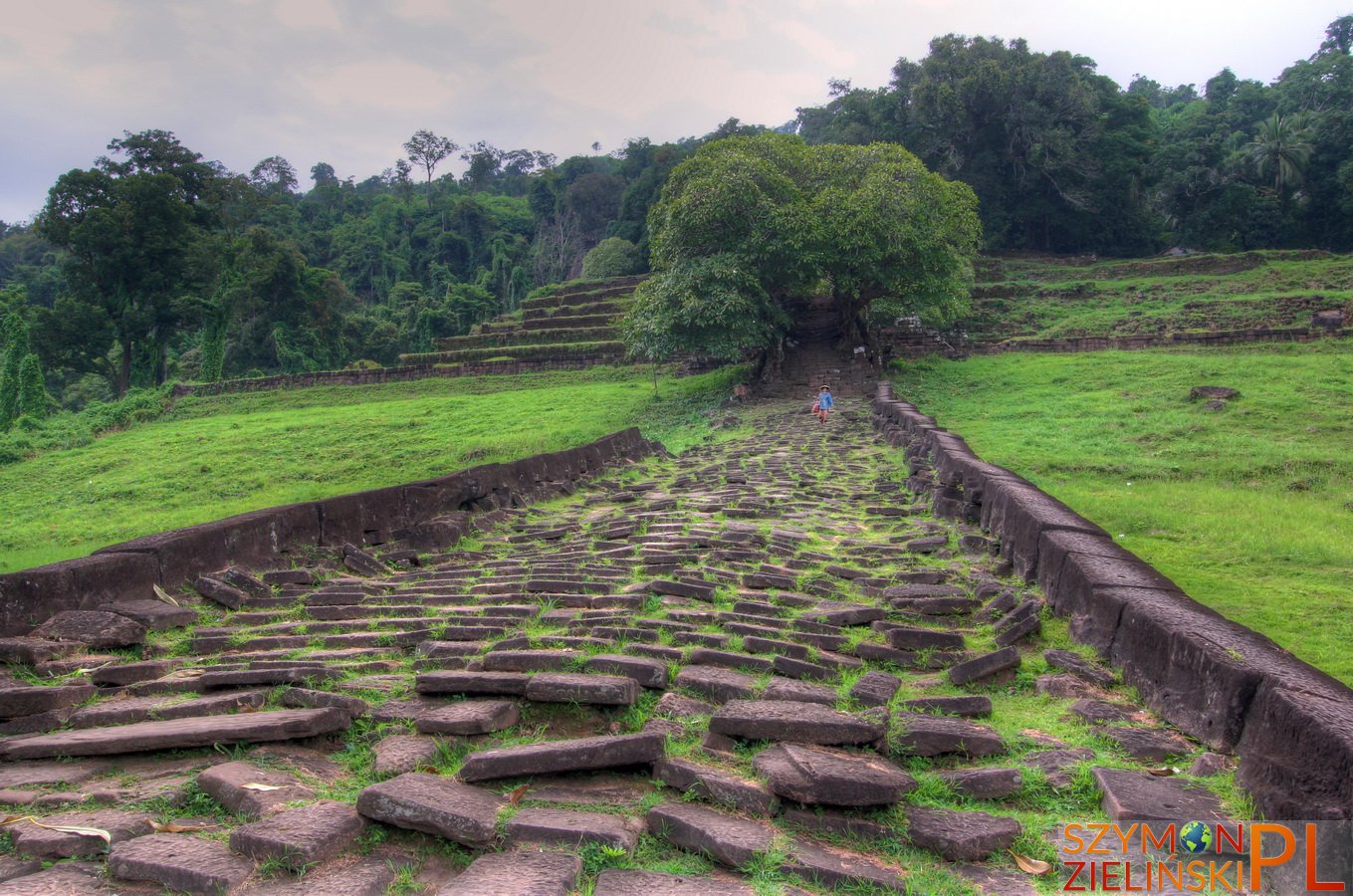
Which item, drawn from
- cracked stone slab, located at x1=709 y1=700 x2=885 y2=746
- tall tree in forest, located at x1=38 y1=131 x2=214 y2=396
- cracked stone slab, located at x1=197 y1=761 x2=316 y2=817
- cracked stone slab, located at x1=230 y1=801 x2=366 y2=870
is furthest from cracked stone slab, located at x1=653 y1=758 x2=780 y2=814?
tall tree in forest, located at x1=38 y1=131 x2=214 y2=396

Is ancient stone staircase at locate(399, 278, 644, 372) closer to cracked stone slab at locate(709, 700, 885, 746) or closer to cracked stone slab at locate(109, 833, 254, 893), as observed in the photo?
cracked stone slab at locate(709, 700, 885, 746)

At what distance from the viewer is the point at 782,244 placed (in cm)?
2022

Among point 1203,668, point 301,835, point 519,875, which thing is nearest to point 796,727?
point 519,875

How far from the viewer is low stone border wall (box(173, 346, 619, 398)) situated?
30.2 meters

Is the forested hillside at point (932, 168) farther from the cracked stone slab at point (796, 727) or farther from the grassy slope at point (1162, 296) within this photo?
the cracked stone slab at point (796, 727)

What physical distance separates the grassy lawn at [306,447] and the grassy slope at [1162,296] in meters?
10.8

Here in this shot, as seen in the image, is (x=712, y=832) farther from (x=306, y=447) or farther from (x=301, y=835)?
(x=306, y=447)

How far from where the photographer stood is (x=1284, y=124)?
38969mm

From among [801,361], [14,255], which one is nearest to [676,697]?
[801,361]

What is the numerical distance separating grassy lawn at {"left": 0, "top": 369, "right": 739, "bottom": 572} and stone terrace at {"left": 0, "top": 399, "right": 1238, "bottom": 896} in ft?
23.9

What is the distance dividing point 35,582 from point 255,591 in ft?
3.87

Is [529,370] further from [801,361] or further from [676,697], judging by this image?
[676,697]

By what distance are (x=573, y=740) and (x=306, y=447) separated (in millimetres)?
18460

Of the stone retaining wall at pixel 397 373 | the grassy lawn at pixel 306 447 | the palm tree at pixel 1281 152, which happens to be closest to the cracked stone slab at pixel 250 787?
the grassy lawn at pixel 306 447
